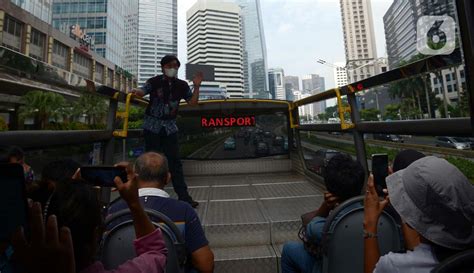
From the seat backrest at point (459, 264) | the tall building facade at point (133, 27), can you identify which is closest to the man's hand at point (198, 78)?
the seat backrest at point (459, 264)

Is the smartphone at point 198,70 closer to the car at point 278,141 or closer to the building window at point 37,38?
the building window at point 37,38

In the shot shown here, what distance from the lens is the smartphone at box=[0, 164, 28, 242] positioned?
657 millimetres

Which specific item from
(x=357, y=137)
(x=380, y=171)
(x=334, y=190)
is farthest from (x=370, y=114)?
(x=334, y=190)

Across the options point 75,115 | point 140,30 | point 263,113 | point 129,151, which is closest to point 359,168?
point 75,115

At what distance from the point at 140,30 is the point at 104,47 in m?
34.3

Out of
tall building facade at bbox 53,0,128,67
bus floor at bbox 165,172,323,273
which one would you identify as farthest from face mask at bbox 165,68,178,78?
tall building facade at bbox 53,0,128,67

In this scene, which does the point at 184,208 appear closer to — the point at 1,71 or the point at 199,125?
the point at 1,71

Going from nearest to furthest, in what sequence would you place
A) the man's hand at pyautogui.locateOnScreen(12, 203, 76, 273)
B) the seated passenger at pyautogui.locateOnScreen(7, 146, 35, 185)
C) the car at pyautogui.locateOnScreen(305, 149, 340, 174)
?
1. the man's hand at pyautogui.locateOnScreen(12, 203, 76, 273)
2. the seated passenger at pyautogui.locateOnScreen(7, 146, 35, 185)
3. the car at pyautogui.locateOnScreen(305, 149, 340, 174)

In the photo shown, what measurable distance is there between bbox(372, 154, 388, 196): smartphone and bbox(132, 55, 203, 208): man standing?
2031mm

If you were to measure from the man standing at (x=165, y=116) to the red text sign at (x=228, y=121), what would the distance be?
2319 millimetres

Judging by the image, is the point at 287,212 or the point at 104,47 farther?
the point at 104,47

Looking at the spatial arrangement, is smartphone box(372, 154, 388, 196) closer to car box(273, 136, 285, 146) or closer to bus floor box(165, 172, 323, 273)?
bus floor box(165, 172, 323, 273)

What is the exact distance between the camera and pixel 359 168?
1504mm

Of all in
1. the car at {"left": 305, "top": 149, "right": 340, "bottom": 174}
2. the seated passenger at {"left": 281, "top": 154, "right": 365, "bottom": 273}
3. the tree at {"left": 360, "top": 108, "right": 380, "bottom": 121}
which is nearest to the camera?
the seated passenger at {"left": 281, "top": 154, "right": 365, "bottom": 273}
